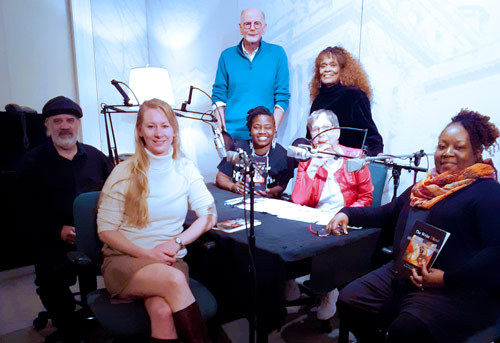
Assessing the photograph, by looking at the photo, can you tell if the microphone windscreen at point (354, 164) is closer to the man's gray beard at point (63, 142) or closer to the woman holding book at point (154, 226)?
the woman holding book at point (154, 226)

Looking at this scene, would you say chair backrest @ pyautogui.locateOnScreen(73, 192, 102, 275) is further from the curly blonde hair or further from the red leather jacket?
the curly blonde hair

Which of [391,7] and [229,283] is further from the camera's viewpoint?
[391,7]

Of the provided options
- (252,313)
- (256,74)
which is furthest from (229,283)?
(256,74)

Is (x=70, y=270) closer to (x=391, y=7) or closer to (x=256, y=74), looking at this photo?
(x=256, y=74)

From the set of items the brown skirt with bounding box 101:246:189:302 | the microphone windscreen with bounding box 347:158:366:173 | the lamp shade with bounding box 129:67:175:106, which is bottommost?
the brown skirt with bounding box 101:246:189:302

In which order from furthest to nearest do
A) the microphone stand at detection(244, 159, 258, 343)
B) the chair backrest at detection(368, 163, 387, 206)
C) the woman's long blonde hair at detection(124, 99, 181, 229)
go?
the chair backrest at detection(368, 163, 387, 206) → the woman's long blonde hair at detection(124, 99, 181, 229) → the microphone stand at detection(244, 159, 258, 343)

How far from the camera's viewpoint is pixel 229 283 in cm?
179

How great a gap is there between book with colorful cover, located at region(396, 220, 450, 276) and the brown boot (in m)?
0.98

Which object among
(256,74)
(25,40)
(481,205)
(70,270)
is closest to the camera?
(481,205)

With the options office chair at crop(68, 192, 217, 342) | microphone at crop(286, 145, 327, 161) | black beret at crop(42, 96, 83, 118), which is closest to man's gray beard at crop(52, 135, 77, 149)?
black beret at crop(42, 96, 83, 118)

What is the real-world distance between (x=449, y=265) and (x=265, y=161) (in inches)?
59.0

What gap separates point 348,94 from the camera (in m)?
2.79

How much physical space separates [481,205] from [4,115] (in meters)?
3.07

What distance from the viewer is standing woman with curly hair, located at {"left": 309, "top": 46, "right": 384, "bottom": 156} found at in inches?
109
